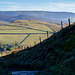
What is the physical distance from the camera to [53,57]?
27.2m

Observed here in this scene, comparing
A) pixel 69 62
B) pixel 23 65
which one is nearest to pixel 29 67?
pixel 23 65

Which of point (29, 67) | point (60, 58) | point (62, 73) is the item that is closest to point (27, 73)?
point (62, 73)

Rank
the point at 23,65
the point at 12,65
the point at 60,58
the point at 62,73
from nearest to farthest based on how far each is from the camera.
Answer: the point at 62,73, the point at 60,58, the point at 23,65, the point at 12,65

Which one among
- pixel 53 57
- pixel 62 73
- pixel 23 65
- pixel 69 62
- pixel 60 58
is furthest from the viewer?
pixel 23 65

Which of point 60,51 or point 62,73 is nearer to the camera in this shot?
point 62,73

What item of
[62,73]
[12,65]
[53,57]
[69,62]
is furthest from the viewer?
[12,65]

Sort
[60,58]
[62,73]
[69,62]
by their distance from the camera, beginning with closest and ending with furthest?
[62,73] → [69,62] → [60,58]

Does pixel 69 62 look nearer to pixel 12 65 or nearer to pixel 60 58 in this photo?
pixel 60 58

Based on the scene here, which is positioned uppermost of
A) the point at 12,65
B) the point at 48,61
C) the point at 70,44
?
the point at 70,44

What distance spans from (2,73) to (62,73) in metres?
7.66

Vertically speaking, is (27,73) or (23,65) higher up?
(27,73)

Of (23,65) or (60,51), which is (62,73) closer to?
(60,51)

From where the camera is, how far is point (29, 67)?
28656mm

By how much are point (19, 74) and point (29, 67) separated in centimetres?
993
